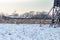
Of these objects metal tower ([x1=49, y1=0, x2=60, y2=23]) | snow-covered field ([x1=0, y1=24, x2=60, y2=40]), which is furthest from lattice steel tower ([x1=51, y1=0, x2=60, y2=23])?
snow-covered field ([x1=0, y1=24, x2=60, y2=40])

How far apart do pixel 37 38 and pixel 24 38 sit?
0.81m

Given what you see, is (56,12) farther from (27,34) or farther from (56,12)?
(27,34)

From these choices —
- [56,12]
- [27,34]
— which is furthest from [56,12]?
[27,34]

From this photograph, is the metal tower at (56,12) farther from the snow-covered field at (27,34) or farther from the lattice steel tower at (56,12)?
the snow-covered field at (27,34)

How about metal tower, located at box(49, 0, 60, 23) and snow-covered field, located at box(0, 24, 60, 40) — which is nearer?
snow-covered field, located at box(0, 24, 60, 40)

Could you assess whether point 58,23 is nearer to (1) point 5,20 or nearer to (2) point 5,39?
(1) point 5,20

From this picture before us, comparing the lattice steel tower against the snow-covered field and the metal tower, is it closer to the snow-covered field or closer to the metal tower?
the metal tower

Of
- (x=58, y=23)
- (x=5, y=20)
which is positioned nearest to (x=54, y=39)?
(x=58, y=23)

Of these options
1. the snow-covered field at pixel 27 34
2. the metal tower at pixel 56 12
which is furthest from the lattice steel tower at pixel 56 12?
the snow-covered field at pixel 27 34

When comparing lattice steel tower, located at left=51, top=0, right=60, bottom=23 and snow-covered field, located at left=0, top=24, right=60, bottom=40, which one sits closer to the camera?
snow-covered field, located at left=0, top=24, right=60, bottom=40

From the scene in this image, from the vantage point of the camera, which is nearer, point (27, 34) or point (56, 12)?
point (27, 34)

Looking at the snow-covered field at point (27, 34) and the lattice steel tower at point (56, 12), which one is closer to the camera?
the snow-covered field at point (27, 34)

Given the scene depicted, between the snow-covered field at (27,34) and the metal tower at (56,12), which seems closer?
the snow-covered field at (27,34)

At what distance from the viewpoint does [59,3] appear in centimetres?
2322
